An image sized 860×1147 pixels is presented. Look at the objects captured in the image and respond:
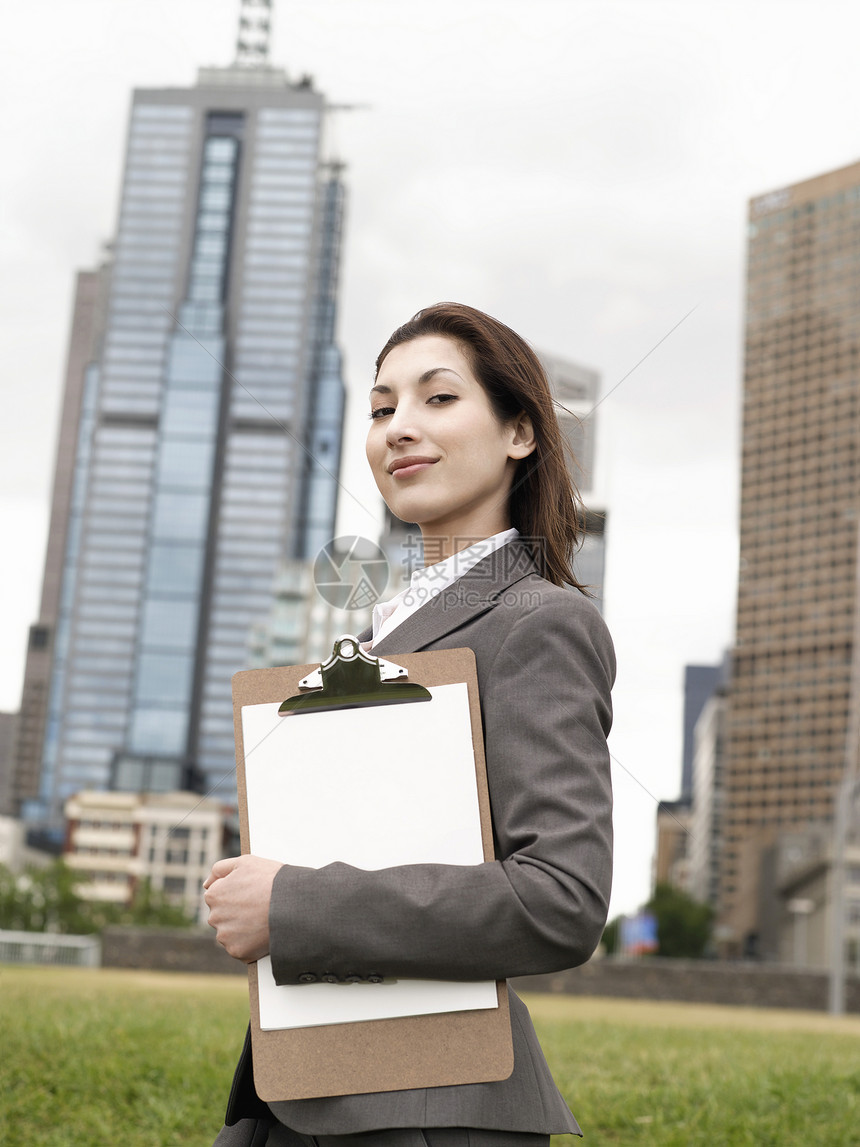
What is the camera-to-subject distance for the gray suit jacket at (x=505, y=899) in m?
1.32

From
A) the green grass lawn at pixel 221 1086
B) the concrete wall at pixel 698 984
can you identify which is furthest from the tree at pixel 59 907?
the green grass lawn at pixel 221 1086

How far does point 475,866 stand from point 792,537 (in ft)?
386

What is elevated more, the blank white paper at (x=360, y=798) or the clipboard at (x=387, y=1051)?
the blank white paper at (x=360, y=798)

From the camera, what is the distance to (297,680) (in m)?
1.44

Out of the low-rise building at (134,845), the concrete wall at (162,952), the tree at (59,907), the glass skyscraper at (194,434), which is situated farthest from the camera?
the glass skyscraper at (194,434)

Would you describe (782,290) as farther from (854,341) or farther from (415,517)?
(415,517)

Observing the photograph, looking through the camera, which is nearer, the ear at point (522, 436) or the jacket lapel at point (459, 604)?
the jacket lapel at point (459, 604)

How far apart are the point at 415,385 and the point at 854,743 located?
104 meters

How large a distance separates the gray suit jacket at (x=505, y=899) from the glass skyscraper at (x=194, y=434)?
117m

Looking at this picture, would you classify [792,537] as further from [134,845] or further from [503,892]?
[503,892]

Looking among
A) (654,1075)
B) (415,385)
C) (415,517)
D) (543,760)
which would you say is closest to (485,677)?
(543,760)

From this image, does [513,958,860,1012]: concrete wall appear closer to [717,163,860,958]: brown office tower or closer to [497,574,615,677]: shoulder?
[497,574,615,677]: shoulder

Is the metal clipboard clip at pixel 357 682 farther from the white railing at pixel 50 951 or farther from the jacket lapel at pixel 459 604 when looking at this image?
the white railing at pixel 50 951

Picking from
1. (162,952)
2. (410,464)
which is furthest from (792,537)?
(410,464)
